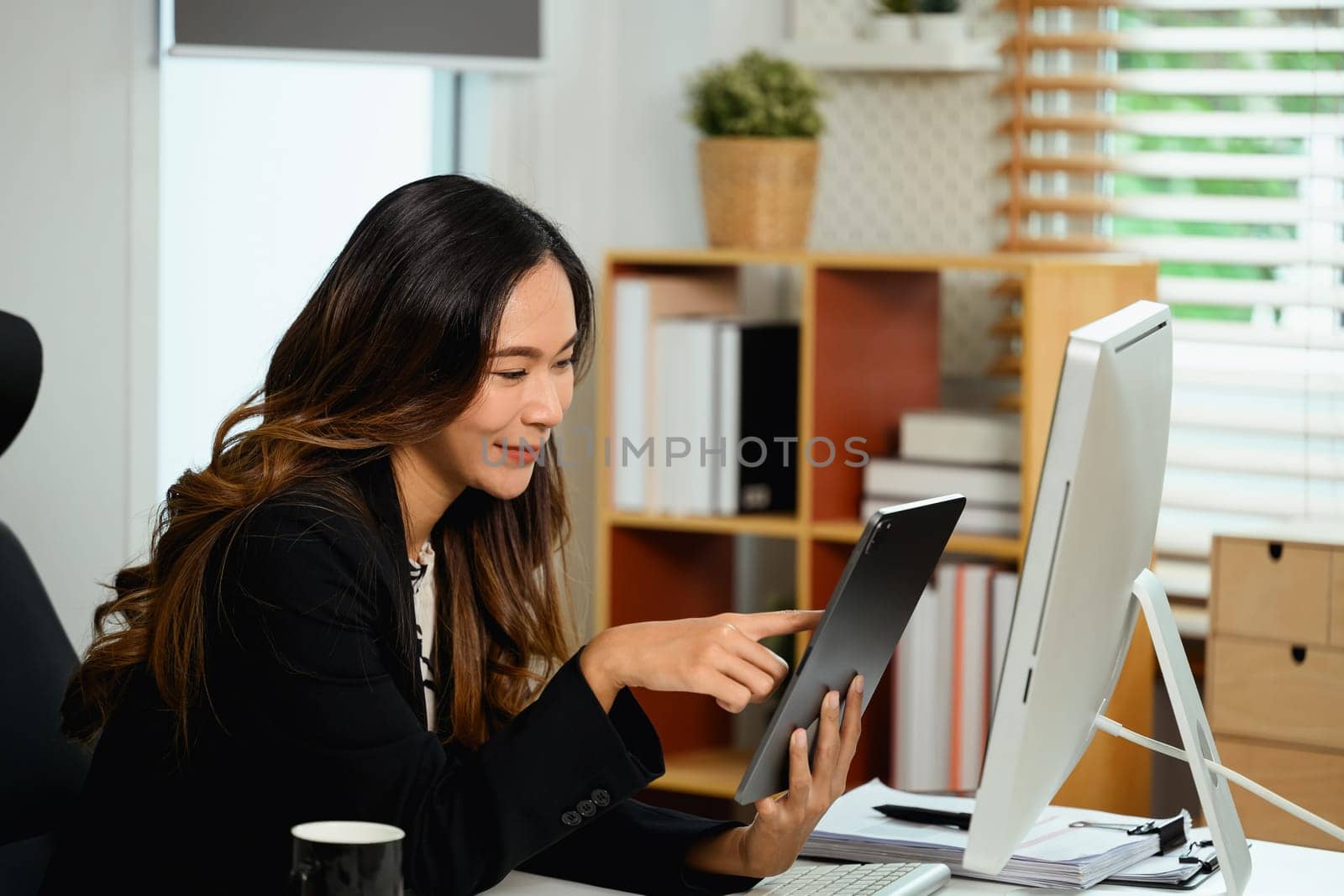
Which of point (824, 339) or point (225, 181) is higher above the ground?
point (225, 181)

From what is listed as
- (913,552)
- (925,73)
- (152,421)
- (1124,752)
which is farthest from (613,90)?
(913,552)

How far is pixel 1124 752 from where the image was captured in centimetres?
252

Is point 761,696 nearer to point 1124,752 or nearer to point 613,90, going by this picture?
point 1124,752

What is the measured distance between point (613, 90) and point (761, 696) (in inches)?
79.5

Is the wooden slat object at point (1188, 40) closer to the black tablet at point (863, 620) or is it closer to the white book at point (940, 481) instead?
the white book at point (940, 481)

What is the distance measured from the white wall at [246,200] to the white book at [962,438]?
3.32 feet

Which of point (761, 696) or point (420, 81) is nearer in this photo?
point (761, 696)

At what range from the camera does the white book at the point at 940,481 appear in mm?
2459

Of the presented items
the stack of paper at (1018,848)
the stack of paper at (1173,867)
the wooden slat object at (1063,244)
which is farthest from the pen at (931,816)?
the wooden slat object at (1063,244)

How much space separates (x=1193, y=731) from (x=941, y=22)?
72.1 inches

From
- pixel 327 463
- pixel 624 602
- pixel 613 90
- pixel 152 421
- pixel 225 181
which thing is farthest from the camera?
pixel 613 90

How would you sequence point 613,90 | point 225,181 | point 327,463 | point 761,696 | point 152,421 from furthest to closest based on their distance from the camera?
1. point 613,90
2. point 225,181
3. point 152,421
4. point 327,463
5. point 761,696

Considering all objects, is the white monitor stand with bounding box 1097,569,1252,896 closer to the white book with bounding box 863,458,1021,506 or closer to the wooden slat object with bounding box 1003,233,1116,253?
the white book with bounding box 863,458,1021,506

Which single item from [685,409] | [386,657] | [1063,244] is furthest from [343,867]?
[1063,244]
